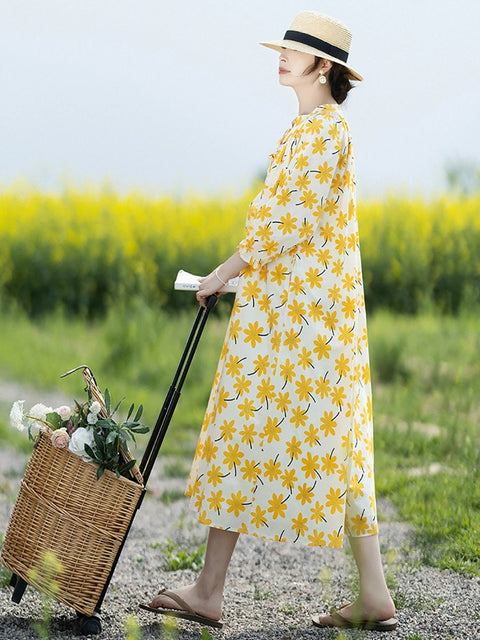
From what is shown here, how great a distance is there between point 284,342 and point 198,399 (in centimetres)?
393

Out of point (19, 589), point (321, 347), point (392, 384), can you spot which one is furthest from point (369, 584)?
point (392, 384)

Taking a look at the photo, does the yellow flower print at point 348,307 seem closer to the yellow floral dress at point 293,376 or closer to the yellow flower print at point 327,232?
the yellow floral dress at point 293,376

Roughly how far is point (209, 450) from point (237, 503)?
179 millimetres

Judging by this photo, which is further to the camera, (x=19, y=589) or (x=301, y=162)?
(x=19, y=589)

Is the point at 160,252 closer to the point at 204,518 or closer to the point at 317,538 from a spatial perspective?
the point at 204,518

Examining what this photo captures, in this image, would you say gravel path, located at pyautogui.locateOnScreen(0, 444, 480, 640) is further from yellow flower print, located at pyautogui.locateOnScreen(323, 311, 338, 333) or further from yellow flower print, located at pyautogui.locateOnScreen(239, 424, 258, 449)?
yellow flower print, located at pyautogui.locateOnScreen(323, 311, 338, 333)

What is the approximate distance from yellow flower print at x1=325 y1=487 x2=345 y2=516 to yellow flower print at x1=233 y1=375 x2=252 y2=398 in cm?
38

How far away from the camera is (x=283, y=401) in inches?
114

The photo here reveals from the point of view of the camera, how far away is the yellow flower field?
10633 millimetres

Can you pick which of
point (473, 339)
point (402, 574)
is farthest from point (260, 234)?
point (473, 339)

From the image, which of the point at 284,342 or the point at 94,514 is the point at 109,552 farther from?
the point at 284,342

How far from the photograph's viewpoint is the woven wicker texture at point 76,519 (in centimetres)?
288

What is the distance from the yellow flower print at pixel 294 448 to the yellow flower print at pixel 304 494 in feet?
0.28

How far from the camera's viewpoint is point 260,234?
2.85 m
